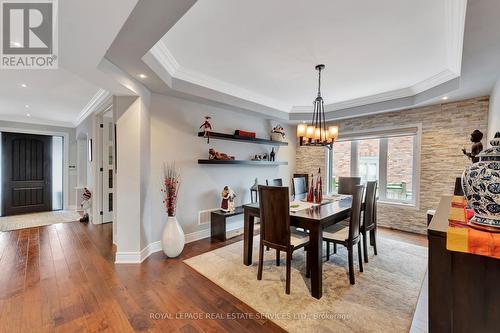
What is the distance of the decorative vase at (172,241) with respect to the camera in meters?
3.10

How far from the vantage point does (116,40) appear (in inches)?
78.1

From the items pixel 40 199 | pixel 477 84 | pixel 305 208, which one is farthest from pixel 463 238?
pixel 40 199

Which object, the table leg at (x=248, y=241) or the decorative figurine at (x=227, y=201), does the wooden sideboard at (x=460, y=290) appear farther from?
the decorative figurine at (x=227, y=201)

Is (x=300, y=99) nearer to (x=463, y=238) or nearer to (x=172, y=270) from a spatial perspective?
(x=172, y=270)

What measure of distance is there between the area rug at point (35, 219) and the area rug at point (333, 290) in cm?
A: 412

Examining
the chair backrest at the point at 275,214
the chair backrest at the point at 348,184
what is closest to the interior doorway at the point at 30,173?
the chair backrest at the point at 275,214

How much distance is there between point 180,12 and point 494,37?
100 inches

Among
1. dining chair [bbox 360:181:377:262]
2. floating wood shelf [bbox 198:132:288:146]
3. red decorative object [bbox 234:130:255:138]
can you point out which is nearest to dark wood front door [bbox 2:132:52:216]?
floating wood shelf [bbox 198:132:288:146]

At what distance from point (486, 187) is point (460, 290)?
0.44 m

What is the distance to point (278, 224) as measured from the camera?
7.91ft

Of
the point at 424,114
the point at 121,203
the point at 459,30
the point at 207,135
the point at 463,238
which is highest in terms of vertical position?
the point at 459,30

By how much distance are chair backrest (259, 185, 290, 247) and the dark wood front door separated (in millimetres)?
6877

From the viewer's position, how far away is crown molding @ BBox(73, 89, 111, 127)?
153 inches

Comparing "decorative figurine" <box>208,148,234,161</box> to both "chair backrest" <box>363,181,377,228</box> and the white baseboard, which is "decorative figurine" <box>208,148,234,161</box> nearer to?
the white baseboard
